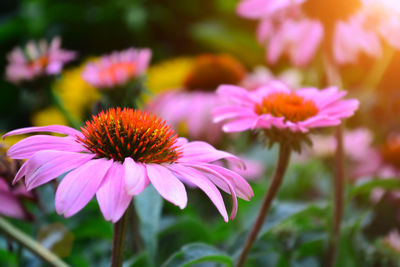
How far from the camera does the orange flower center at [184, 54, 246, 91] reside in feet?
2.63

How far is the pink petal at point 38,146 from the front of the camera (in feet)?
0.95

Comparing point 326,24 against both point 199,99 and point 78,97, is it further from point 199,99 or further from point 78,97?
point 78,97

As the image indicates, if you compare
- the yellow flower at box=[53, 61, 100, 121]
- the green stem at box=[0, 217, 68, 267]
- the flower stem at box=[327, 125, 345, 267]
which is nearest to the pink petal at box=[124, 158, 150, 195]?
the green stem at box=[0, 217, 68, 267]

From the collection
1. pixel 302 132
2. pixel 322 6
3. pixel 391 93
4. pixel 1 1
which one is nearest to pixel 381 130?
pixel 391 93

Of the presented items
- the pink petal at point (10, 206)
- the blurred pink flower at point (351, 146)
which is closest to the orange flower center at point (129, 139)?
the pink petal at point (10, 206)

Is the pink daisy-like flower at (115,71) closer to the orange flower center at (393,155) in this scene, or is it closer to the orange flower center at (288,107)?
the orange flower center at (288,107)

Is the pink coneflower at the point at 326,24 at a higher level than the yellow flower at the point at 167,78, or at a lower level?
lower

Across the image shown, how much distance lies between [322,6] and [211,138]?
0.25 metres

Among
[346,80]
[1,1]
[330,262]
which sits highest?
[1,1]

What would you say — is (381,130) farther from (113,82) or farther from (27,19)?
(27,19)

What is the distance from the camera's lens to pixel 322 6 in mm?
518

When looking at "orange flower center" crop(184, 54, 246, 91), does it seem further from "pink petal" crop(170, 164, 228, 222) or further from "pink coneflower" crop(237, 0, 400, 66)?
"pink petal" crop(170, 164, 228, 222)

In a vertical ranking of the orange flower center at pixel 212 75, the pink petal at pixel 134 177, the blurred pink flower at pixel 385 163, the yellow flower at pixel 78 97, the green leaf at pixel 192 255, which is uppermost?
the yellow flower at pixel 78 97

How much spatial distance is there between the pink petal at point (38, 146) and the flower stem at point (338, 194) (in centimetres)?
27
